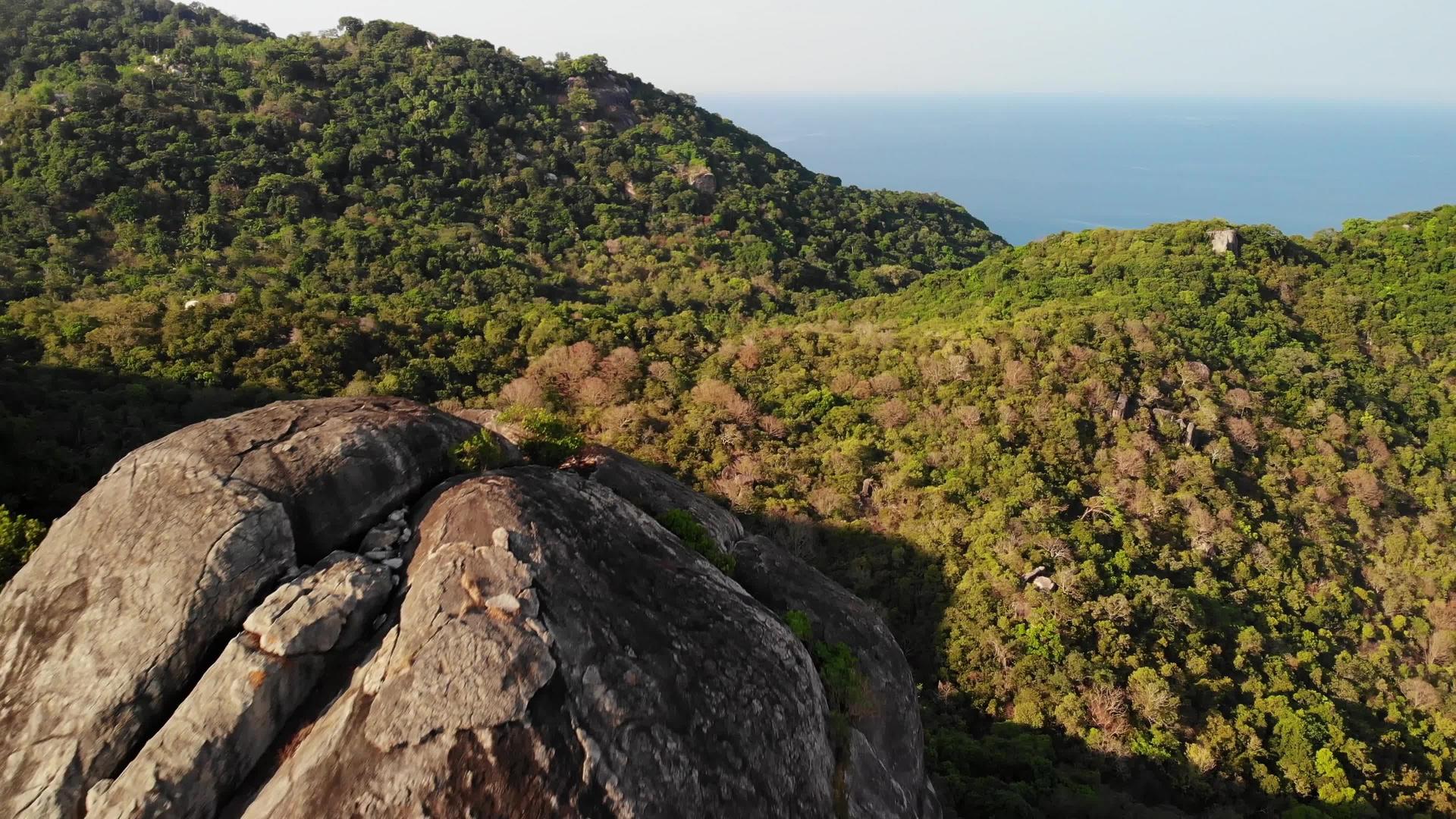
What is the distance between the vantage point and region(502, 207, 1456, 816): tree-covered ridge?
21.4 metres

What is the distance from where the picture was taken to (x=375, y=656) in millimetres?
7941

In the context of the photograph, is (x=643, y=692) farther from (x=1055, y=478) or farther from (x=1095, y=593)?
(x=1055, y=478)

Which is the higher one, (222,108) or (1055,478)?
(222,108)

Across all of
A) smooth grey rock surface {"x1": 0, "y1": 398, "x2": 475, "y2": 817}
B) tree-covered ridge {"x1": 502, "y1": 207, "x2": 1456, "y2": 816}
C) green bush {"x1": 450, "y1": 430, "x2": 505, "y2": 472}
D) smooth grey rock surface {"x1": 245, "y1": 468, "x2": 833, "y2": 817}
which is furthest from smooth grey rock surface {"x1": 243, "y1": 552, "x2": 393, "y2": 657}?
tree-covered ridge {"x1": 502, "y1": 207, "x2": 1456, "y2": 816}

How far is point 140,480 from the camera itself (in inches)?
350

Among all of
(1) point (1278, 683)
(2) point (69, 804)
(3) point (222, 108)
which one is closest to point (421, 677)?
(2) point (69, 804)

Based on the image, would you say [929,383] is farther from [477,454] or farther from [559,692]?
[559,692]

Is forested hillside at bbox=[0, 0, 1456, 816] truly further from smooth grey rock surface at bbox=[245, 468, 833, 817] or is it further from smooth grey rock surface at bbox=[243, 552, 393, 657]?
smooth grey rock surface at bbox=[243, 552, 393, 657]

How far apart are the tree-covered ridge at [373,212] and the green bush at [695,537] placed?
23991mm

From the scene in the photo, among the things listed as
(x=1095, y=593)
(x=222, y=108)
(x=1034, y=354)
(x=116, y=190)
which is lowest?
(x=1095, y=593)

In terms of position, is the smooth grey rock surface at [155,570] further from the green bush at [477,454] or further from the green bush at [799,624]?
the green bush at [799,624]

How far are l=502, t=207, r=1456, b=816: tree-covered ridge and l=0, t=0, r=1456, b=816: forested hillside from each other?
0.14 meters

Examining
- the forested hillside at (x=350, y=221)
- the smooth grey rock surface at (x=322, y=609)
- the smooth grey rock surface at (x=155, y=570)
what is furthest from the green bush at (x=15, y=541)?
the smooth grey rock surface at (x=322, y=609)

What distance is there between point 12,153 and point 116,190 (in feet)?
24.5
